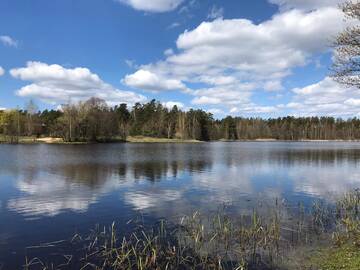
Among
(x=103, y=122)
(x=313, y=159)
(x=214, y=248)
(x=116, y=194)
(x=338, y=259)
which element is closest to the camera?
(x=338, y=259)

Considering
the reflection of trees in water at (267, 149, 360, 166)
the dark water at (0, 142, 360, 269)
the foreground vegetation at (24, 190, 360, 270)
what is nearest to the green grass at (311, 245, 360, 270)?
the foreground vegetation at (24, 190, 360, 270)

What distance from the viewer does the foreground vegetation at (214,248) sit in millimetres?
12023

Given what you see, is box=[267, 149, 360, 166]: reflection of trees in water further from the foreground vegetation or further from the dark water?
the foreground vegetation

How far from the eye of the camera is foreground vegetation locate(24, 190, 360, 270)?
39.4 ft

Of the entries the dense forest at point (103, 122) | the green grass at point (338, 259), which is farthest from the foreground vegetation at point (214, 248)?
the dense forest at point (103, 122)

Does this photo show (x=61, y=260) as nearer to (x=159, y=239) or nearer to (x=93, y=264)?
(x=93, y=264)

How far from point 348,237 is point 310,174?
26.3 meters

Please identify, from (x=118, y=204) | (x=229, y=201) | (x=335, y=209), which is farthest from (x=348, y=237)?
(x=118, y=204)

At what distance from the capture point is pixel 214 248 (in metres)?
13.8

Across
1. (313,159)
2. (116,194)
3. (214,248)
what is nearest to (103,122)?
(313,159)

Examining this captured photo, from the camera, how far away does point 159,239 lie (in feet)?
48.9

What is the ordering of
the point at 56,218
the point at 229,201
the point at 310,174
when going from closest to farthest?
the point at 56,218, the point at 229,201, the point at 310,174

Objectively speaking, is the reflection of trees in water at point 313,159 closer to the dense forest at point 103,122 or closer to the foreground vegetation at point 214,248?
the foreground vegetation at point 214,248

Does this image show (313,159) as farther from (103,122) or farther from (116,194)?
(103,122)
